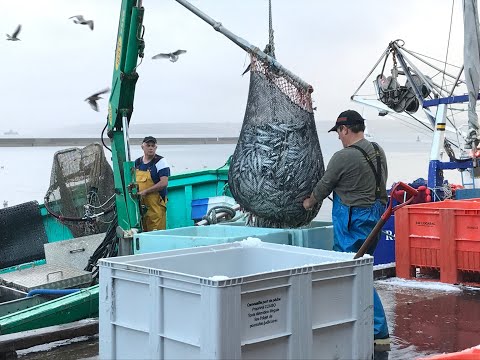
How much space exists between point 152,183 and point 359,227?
11.0ft

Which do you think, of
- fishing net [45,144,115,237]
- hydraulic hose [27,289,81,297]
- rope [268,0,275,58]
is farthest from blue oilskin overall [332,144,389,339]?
fishing net [45,144,115,237]

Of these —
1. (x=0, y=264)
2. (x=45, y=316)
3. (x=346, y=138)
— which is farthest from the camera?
(x=0, y=264)

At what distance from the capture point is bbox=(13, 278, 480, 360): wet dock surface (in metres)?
5.17

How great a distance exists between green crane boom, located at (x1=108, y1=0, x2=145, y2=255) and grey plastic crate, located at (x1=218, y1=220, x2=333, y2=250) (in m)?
2.09

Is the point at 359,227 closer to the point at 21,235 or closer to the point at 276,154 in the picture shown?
the point at 276,154

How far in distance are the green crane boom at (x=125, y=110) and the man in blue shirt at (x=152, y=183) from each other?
502 mm

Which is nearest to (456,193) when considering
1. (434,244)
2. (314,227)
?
(434,244)

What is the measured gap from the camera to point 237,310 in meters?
3.11

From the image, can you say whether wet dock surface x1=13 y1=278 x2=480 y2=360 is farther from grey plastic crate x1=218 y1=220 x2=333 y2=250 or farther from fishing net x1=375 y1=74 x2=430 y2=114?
fishing net x1=375 y1=74 x2=430 y2=114

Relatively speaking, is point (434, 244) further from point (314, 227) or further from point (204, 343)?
point (204, 343)

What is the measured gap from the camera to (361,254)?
3.96 metres

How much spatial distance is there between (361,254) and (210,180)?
6.76 metres

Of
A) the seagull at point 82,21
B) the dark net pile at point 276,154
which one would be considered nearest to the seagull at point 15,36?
the seagull at point 82,21

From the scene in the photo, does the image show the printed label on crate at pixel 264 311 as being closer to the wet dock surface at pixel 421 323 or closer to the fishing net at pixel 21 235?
the wet dock surface at pixel 421 323
